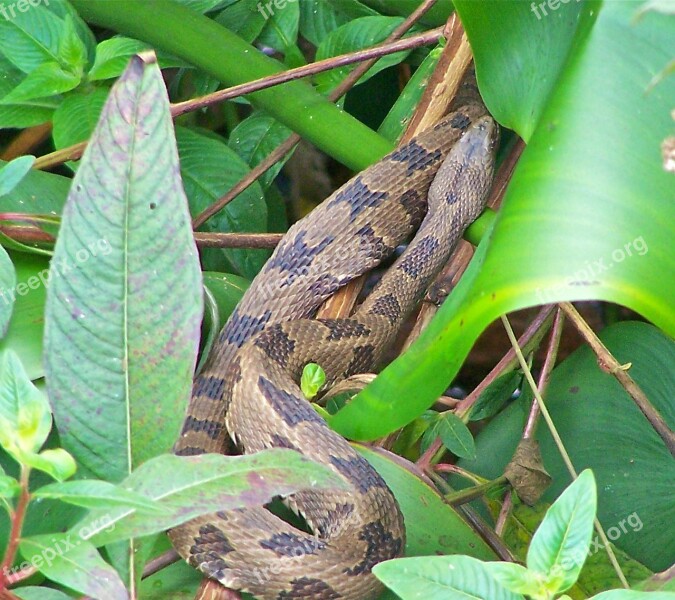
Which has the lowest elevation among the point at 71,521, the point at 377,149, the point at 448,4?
the point at 71,521

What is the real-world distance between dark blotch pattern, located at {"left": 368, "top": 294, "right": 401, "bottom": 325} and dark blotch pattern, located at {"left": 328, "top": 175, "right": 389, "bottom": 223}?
214 millimetres

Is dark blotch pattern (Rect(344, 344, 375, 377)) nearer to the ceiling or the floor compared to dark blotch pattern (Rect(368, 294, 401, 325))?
nearer to the floor

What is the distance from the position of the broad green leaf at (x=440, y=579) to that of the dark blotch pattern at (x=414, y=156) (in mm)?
1203

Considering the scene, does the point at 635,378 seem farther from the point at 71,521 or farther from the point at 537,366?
the point at 71,521

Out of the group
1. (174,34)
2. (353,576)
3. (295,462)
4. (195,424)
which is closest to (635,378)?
(353,576)

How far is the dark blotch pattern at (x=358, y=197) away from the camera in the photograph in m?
2.00

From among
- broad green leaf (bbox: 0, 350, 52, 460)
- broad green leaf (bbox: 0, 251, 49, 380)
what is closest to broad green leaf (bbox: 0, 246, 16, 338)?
broad green leaf (bbox: 0, 251, 49, 380)

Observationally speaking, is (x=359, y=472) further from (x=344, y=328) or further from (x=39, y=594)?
(x=39, y=594)

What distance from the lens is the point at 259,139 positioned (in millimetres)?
2121

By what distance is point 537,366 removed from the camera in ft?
8.74

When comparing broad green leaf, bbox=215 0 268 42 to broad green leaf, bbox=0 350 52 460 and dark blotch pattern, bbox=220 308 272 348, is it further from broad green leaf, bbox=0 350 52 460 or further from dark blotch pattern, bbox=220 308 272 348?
broad green leaf, bbox=0 350 52 460

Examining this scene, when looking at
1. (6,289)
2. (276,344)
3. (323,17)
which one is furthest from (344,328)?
(323,17)

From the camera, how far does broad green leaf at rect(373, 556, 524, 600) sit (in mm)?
955

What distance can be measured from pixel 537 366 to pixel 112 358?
6.02ft
